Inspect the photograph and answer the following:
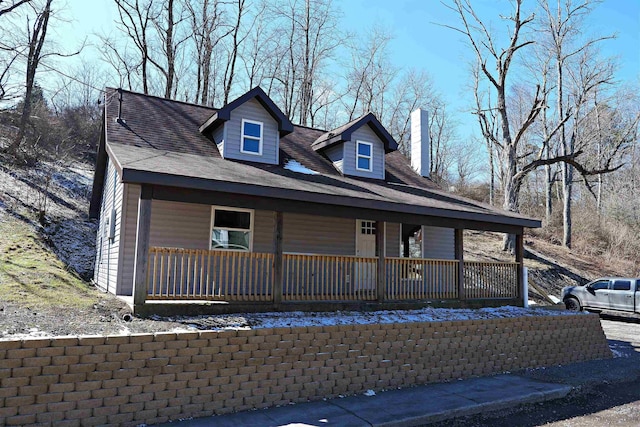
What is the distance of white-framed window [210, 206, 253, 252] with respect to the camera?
417 inches

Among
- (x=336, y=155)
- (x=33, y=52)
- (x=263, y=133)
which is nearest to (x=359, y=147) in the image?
(x=336, y=155)

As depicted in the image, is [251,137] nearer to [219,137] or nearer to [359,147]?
[219,137]

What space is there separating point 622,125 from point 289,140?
102 feet

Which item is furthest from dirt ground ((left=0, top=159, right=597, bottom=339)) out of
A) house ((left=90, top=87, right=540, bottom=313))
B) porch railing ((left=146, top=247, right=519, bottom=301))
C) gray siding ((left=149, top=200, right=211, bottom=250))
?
gray siding ((left=149, top=200, right=211, bottom=250))

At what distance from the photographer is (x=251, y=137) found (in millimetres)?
11570

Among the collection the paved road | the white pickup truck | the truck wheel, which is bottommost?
the paved road

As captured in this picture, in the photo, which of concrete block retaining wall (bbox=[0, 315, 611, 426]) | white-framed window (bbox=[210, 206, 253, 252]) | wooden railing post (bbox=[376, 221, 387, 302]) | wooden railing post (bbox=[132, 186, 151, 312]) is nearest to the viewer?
concrete block retaining wall (bbox=[0, 315, 611, 426])

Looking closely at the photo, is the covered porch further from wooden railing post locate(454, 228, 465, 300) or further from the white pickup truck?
the white pickup truck

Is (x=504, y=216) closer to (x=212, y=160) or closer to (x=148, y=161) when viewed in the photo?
(x=212, y=160)

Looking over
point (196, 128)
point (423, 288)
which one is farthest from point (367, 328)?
point (196, 128)

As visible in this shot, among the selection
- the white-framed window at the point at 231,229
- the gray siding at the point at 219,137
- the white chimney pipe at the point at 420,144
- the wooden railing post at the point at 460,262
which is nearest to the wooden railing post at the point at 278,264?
the white-framed window at the point at 231,229

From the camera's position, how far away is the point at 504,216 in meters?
11.4

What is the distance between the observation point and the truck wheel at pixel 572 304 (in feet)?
54.0

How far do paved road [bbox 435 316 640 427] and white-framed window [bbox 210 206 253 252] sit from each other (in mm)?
6523
